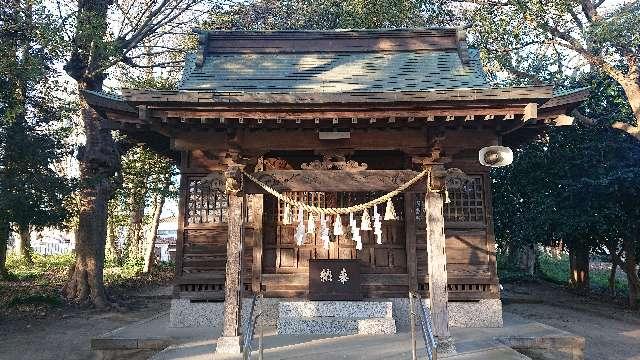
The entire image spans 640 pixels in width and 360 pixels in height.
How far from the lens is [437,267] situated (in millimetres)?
7113

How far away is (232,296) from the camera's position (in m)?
7.26

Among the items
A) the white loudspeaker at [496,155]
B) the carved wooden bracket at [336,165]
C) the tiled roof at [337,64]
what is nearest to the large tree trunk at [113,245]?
the tiled roof at [337,64]

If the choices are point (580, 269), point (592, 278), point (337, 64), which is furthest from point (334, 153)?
point (592, 278)

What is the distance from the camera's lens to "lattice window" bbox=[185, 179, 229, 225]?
31.3 feet

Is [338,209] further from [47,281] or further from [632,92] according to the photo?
[47,281]

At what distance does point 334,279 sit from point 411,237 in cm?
185

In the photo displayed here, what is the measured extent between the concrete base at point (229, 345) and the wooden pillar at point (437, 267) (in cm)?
318

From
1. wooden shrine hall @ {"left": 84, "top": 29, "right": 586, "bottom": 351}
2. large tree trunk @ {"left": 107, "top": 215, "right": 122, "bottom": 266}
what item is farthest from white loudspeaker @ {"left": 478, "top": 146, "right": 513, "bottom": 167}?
large tree trunk @ {"left": 107, "top": 215, "right": 122, "bottom": 266}

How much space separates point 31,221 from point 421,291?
1087 centimetres

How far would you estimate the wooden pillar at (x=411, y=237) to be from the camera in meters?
9.16

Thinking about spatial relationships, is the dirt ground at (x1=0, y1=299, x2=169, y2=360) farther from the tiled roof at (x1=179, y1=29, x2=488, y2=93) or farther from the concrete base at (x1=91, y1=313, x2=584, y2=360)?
the tiled roof at (x1=179, y1=29, x2=488, y2=93)

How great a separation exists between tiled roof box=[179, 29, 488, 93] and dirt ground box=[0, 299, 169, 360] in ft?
21.5

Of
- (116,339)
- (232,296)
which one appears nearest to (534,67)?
(232,296)

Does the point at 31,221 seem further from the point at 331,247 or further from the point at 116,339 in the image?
the point at 331,247
